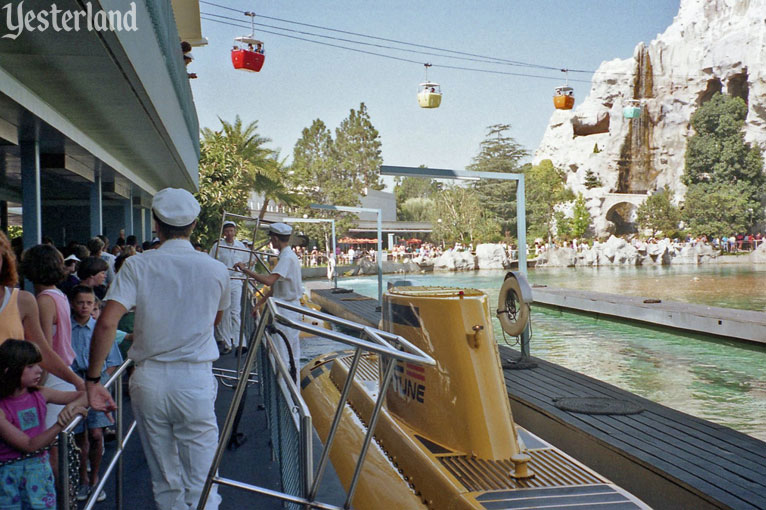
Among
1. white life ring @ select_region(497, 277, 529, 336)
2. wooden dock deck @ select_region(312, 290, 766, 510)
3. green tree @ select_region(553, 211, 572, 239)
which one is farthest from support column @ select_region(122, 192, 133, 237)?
green tree @ select_region(553, 211, 572, 239)

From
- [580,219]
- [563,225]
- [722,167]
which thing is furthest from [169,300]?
[722,167]

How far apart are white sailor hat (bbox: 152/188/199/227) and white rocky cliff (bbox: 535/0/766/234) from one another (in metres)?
65.8

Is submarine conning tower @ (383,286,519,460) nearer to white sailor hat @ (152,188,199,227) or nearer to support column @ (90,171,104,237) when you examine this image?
white sailor hat @ (152,188,199,227)

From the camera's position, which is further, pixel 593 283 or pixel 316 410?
pixel 593 283

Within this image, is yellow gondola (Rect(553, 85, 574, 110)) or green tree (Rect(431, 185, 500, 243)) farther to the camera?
green tree (Rect(431, 185, 500, 243))

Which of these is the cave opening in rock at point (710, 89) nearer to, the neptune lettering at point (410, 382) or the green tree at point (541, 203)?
the green tree at point (541, 203)

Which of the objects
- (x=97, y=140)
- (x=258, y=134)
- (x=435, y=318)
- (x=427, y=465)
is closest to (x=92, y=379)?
(x=427, y=465)

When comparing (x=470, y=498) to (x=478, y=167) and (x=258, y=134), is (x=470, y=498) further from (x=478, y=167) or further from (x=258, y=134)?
(x=478, y=167)

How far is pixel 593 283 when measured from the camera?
1315 inches

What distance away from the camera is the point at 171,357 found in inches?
124

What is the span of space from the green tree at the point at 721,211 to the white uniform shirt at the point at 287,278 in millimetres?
57458

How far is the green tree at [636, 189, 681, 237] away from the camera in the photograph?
58875 millimetres

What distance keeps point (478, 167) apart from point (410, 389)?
72.3 m

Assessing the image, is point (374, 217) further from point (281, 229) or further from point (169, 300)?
point (169, 300)
